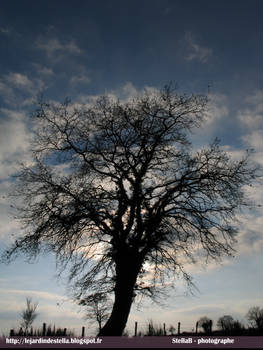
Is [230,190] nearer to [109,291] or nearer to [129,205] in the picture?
[129,205]

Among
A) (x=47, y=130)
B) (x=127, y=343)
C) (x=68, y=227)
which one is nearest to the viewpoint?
(x=127, y=343)

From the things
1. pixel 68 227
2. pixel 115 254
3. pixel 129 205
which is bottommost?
pixel 115 254

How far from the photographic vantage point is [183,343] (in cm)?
1081

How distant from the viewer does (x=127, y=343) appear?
1073cm

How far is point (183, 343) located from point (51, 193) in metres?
8.31

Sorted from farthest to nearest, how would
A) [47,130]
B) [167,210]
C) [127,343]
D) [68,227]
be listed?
[47,130] → [167,210] → [68,227] → [127,343]

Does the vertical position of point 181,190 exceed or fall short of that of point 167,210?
it exceeds it

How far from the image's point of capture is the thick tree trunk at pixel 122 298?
13.1 meters

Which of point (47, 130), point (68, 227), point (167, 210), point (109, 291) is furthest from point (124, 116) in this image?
point (109, 291)

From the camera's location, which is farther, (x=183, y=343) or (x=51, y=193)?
(x=51, y=193)

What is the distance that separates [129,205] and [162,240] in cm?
235

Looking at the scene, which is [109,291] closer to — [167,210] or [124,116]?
[167,210]

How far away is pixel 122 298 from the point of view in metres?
13.8

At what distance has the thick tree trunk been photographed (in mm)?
13125
